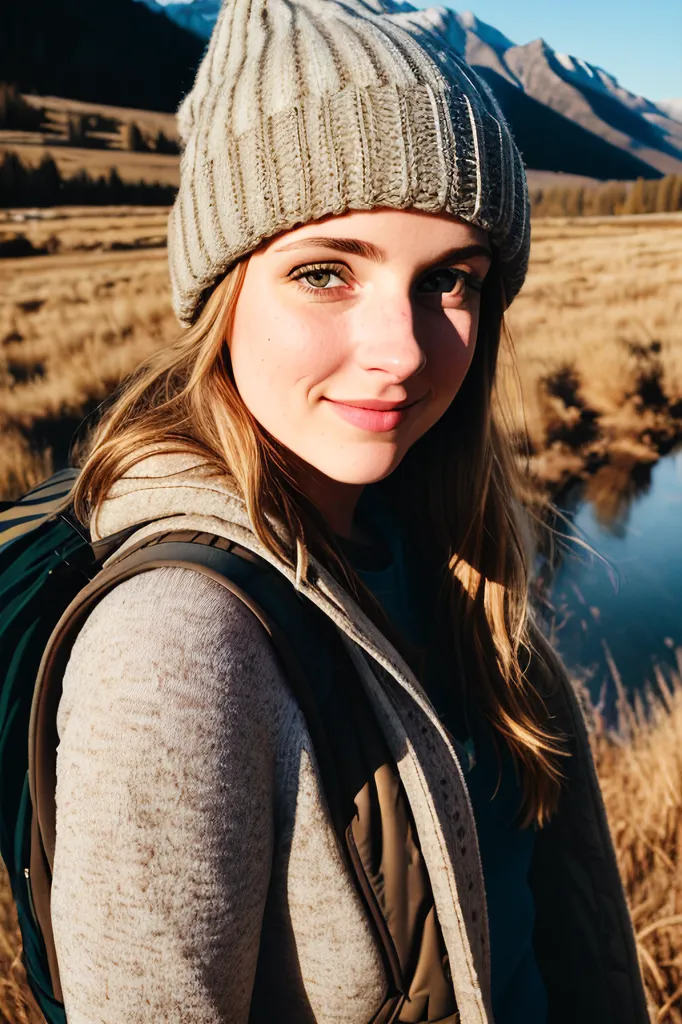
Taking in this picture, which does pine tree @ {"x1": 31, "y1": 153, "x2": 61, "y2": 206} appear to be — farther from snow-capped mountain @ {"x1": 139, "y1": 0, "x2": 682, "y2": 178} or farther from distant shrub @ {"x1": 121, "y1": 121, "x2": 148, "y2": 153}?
snow-capped mountain @ {"x1": 139, "y1": 0, "x2": 682, "y2": 178}

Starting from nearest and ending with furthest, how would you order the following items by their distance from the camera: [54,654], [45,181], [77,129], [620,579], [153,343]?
[54,654] → [620,579] → [153,343] → [45,181] → [77,129]

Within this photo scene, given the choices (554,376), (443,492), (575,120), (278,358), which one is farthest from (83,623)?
(575,120)

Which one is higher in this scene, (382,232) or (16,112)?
(16,112)

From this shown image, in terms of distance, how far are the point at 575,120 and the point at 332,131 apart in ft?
44.8

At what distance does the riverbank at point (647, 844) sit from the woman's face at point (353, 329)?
1889 millimetres

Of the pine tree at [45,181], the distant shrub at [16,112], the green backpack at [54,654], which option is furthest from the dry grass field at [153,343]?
the green backpack at [54,654]

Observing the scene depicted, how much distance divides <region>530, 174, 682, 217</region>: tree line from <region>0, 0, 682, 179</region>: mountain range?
28.9 inches

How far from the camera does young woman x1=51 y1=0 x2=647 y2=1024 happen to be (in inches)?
28.0

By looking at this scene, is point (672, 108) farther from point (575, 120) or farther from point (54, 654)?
point (54, 654)

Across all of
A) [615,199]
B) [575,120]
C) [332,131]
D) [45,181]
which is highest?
[575,120]

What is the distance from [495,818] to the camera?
128 cm

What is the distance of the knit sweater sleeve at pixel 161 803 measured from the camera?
26.9 inches

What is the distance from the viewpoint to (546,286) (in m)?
8.52

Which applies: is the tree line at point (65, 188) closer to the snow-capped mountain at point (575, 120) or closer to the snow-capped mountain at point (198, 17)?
the snow-capped mountain at point (198, 17)
